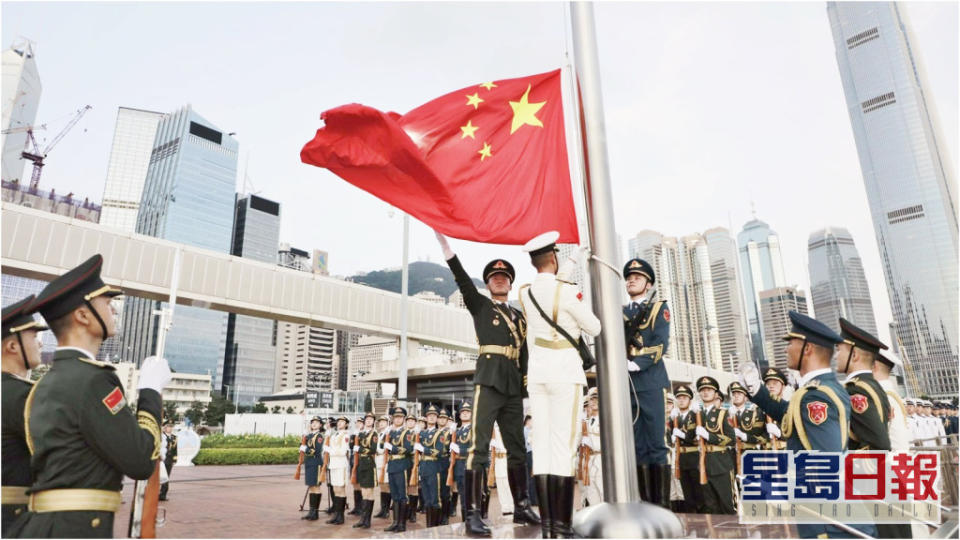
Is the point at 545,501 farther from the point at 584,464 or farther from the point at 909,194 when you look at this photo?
the point at 909,194

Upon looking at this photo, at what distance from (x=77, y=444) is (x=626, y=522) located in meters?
2.72

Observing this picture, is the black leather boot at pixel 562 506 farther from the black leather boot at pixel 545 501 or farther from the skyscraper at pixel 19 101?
the skyscraper at pixel 19 101

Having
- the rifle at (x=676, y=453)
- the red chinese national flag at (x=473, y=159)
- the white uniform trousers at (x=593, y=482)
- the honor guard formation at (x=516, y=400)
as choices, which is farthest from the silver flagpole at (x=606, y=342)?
the white uniform trousers at (x=593, y=482)

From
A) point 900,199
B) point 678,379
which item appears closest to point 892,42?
point 900,199

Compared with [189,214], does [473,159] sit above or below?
below

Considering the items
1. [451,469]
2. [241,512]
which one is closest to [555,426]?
[451,469]

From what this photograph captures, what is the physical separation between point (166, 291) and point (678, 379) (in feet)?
101

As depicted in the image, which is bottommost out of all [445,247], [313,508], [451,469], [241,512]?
[241,512]

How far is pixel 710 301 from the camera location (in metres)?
82.9

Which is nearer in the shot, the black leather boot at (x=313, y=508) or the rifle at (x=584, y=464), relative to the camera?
the rifle at (x=584, y=464)

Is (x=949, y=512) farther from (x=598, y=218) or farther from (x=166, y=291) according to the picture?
(x=166, y=291)

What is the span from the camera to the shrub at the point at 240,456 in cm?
2442

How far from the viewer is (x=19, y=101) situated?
126312 millimetres

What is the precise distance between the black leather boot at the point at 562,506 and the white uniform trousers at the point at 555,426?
0.06 m
